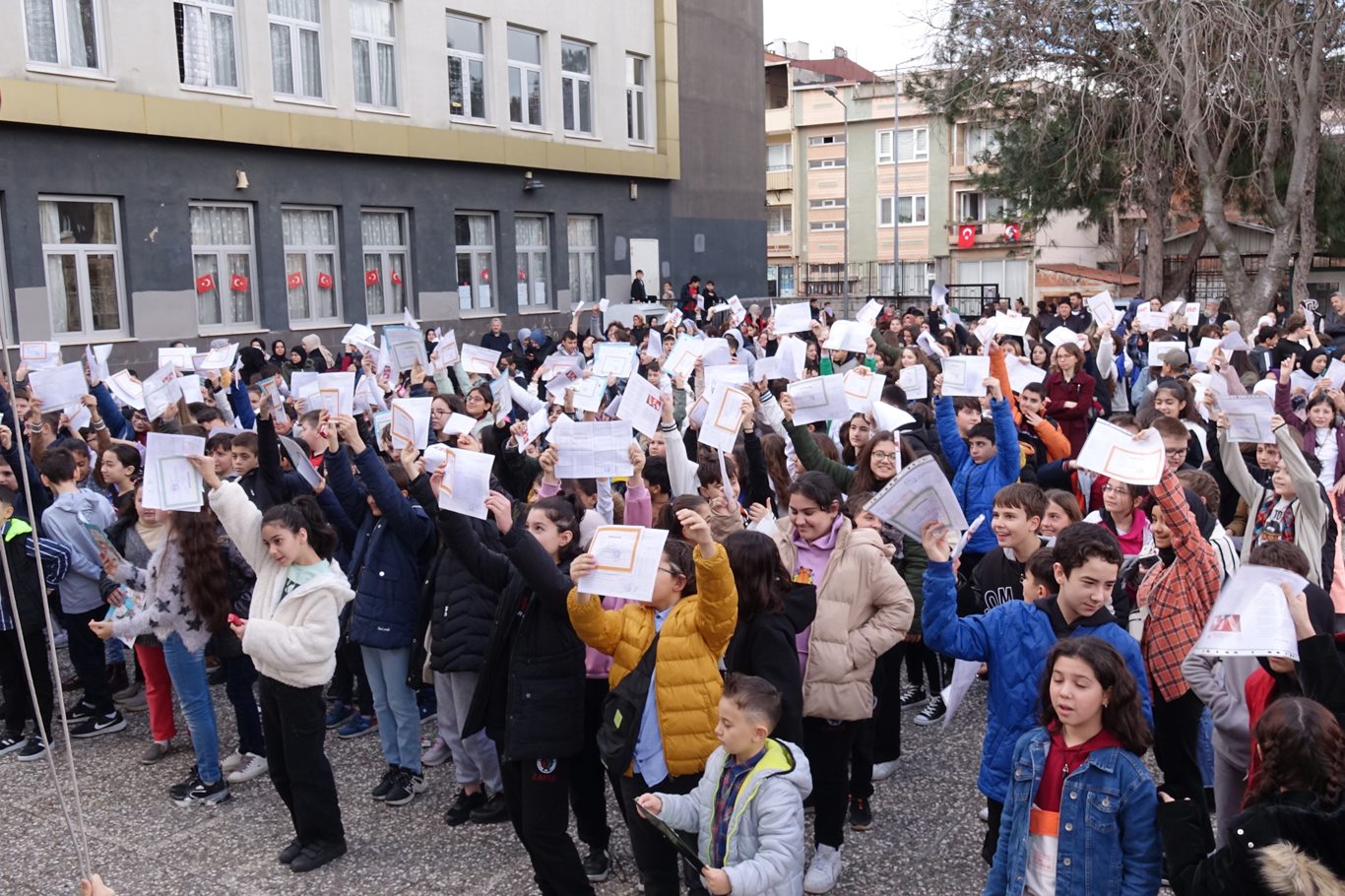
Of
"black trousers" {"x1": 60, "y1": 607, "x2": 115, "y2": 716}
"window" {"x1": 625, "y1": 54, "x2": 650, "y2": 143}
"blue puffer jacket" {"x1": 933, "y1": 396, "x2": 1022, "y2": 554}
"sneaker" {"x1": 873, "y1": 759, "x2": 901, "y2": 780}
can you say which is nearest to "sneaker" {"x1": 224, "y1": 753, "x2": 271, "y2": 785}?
"black trousers" {"x1": 60, "y1": 607, "x2": 115, "y2": 716}

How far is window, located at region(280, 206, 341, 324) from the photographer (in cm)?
2068

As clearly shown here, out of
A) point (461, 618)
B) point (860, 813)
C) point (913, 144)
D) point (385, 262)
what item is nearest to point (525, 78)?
point (385, 262)

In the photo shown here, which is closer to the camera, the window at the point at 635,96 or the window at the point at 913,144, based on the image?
the window at the point at 635,96

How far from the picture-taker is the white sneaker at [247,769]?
6199 millimetres

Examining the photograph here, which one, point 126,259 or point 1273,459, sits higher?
point 126,259

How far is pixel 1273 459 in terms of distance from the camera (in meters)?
6.38

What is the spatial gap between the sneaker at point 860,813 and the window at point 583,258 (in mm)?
21960

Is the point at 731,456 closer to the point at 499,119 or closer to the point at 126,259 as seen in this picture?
the point at 126,259

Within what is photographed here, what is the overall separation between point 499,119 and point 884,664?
67.0 feet

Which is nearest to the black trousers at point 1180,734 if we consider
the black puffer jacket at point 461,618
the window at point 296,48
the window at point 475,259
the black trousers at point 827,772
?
the black trousers at point 827,772

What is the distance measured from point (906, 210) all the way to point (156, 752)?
52818mm

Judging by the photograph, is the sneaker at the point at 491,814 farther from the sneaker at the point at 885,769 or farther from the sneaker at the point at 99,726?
the sneaker at the point at 99,726

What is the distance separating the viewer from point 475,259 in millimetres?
24453

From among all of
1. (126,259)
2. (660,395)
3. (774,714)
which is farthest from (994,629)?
(126,259)
